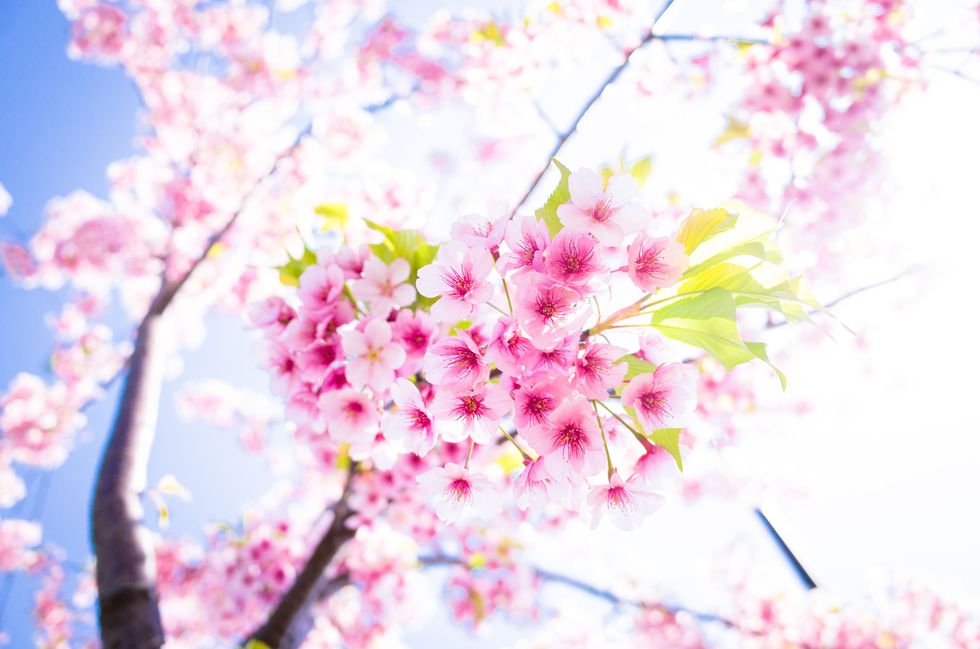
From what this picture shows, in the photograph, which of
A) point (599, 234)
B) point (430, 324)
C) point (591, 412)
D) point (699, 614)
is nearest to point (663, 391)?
point (591, 412)

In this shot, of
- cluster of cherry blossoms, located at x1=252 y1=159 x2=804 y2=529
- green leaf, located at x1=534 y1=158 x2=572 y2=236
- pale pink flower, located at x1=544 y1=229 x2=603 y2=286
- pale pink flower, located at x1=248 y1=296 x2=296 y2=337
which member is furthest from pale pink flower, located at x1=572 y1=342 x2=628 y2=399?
pale pink flower, located at x1=248 y1=296 x2=296 y2=337

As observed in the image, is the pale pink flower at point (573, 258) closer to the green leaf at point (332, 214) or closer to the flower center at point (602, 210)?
the flower center at point (602, 210)

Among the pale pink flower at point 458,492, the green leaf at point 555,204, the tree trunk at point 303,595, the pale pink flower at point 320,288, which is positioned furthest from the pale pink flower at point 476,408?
the tree trunk at point 303,595

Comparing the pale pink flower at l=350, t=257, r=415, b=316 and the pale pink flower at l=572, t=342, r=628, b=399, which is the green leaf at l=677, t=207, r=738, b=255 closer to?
the pale pink flower at l=572, t=342, r=628, b=399

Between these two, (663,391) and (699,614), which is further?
(699,614)

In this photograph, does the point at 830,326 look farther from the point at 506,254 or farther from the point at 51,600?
the point at 51,600
